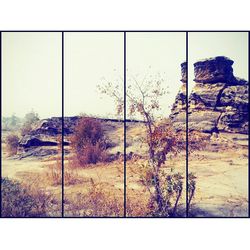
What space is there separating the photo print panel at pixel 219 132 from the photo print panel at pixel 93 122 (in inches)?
48.8

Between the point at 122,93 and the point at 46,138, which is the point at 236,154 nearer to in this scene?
the point at 122,93

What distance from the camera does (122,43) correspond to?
19.1 feet

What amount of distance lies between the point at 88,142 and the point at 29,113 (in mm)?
1118

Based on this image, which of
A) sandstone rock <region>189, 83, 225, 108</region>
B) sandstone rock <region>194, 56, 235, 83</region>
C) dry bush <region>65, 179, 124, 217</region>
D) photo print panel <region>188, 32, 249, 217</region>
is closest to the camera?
photo print panel <region>188, 32, 249, 217</region>

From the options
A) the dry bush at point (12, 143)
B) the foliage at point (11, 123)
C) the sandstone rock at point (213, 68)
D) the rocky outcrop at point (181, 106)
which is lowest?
the dry bush at point (12, 143)

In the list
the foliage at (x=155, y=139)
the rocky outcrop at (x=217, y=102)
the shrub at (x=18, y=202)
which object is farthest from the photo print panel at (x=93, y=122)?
the rocky outcrop at (x=217, y=102)

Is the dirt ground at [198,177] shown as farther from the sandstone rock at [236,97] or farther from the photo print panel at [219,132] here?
the sandstone rock at [236,97]

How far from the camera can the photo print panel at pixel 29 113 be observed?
584 centimetres

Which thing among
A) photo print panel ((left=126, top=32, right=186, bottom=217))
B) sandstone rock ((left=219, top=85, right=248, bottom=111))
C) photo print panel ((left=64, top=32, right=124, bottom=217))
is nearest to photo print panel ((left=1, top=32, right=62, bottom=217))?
photo print panel ((left=64, top=32, right=124, bottom=217))

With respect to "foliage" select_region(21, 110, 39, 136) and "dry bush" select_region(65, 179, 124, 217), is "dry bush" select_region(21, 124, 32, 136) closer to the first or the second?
"foliage" select_region(21, 110, 39, 136)

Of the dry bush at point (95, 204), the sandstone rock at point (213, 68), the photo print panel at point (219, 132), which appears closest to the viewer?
the photo print panel at point (219, 132)

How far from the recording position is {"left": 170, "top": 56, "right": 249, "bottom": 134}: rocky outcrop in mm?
5898

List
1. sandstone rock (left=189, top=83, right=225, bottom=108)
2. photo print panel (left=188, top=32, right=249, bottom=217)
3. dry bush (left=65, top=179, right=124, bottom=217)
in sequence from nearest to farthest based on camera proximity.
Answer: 1. photo print panel (left=188, top=32, right=249, bottom=217)
2. dry bush (left=65, top=179, right=124, bottom=217)
3. sandstone rock (left=189, top=83, right=225, bottom=108)

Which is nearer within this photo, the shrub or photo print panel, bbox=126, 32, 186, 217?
photo print panel, bbox=126, 32, 186, 217
